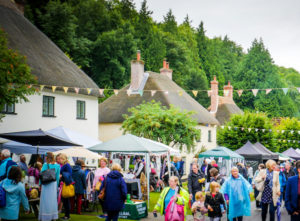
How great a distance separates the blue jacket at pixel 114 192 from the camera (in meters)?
8.95

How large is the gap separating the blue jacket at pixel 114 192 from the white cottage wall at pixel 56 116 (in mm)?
10424

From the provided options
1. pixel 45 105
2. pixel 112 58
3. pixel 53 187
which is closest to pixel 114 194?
pixel 53 187

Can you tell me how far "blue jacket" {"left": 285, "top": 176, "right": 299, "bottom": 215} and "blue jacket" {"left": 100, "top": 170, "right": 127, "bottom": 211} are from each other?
3.59m

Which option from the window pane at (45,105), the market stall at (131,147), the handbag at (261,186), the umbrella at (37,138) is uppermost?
the window pane at (45,105)

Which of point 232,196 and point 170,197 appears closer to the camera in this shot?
point 170,197

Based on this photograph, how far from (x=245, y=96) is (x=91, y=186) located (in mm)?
53181

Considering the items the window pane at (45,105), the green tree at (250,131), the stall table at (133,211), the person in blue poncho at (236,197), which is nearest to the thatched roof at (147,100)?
the green tree at (250,131)

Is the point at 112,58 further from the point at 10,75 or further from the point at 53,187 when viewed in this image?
the point at 53,187

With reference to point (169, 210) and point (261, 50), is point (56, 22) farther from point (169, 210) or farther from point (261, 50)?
point (261, 50)

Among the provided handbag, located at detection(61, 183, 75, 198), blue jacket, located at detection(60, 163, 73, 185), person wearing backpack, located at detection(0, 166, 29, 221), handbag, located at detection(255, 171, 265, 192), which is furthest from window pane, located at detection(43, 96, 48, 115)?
person wearing backpack, located at detection(0, 166, 29, 221)

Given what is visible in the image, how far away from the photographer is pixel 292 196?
7.95m

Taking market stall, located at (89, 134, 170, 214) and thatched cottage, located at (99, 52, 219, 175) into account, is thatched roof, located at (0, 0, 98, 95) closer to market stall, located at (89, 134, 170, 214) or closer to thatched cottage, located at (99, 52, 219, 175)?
market stall, located at (89, 134, 170, 214)

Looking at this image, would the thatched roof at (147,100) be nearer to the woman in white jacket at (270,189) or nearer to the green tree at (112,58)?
the green tree at (112,58)

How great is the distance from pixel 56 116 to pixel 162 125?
266 inches
